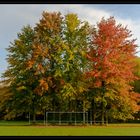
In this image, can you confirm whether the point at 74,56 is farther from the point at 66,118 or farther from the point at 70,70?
the point at 66,118

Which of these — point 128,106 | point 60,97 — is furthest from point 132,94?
point 60,97

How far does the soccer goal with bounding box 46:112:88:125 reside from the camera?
114 ft

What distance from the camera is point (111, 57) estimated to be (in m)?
33.3

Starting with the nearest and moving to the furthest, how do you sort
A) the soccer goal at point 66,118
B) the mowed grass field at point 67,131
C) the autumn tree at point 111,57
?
the mowed grass field at point 67,131 < the autumn tree at point 111,57 < the soccer goal at point 66,118

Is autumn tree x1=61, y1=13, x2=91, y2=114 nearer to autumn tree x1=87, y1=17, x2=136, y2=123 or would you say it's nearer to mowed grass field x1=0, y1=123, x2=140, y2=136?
autumn tree x1=87, y1=17, x2=136, y2=123

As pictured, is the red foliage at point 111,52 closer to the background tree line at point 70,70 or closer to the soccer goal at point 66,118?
the background tree line at point 70,70

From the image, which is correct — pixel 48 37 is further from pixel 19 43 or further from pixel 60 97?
pixel 60 97

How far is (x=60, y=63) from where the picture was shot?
35250 mm

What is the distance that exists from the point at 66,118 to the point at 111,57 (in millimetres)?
6790

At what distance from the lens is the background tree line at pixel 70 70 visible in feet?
111

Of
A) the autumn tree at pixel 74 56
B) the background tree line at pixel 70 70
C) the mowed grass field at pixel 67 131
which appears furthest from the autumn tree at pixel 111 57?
the mowed grass field at pixel 67 131

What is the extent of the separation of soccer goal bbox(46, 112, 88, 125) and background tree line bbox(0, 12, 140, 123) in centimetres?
52

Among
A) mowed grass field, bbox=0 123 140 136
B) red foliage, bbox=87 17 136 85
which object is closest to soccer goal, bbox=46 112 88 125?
red foliage, bbox=87 17 136 85
